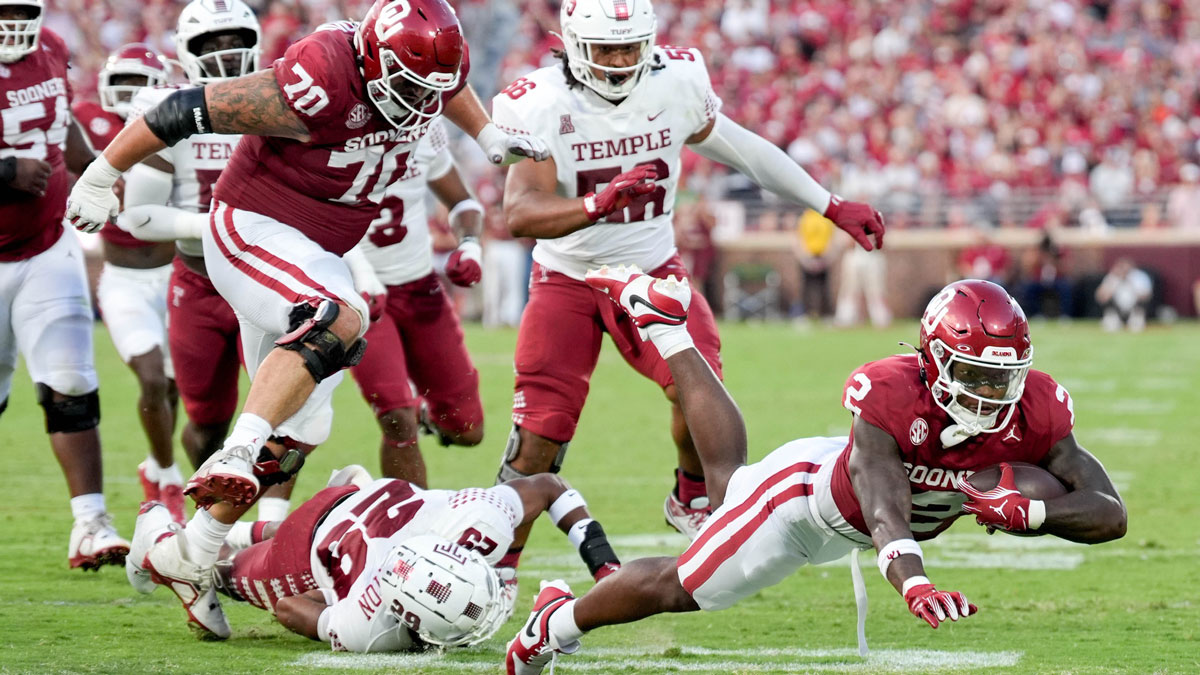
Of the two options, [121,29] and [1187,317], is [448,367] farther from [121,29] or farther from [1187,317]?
[121,29]

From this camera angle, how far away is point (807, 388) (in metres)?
12.8

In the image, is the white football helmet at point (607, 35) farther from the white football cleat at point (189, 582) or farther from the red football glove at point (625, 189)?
the white football cleat at point (189, 582)

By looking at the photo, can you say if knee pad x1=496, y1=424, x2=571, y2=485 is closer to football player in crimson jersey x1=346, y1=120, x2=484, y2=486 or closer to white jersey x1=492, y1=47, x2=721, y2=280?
football player in crimson jersey x1=346, y1=120, x2=484, y2=486

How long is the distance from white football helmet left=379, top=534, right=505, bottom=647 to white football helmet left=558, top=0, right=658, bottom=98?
1937 mm

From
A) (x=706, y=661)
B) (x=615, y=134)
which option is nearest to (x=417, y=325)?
(x=615, y=134)

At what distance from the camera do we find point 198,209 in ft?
20.6

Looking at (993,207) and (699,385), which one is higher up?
(699,385)

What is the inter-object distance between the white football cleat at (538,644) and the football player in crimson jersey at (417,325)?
6.10ft

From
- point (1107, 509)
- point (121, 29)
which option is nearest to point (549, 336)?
point (1107, 509)

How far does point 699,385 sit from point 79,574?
8.82 ft

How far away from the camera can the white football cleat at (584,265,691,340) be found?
495 centimetres

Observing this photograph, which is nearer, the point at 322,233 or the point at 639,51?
the point at 322,233

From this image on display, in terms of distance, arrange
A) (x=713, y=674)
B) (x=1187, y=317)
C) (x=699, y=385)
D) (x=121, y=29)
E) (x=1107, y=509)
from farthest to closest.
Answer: (x=121, y=29), (x=1187, y=317), (x=699, y=385), (x=713, y=674), (x=1107, y=509)

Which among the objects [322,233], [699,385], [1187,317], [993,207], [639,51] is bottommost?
[1187,317]
